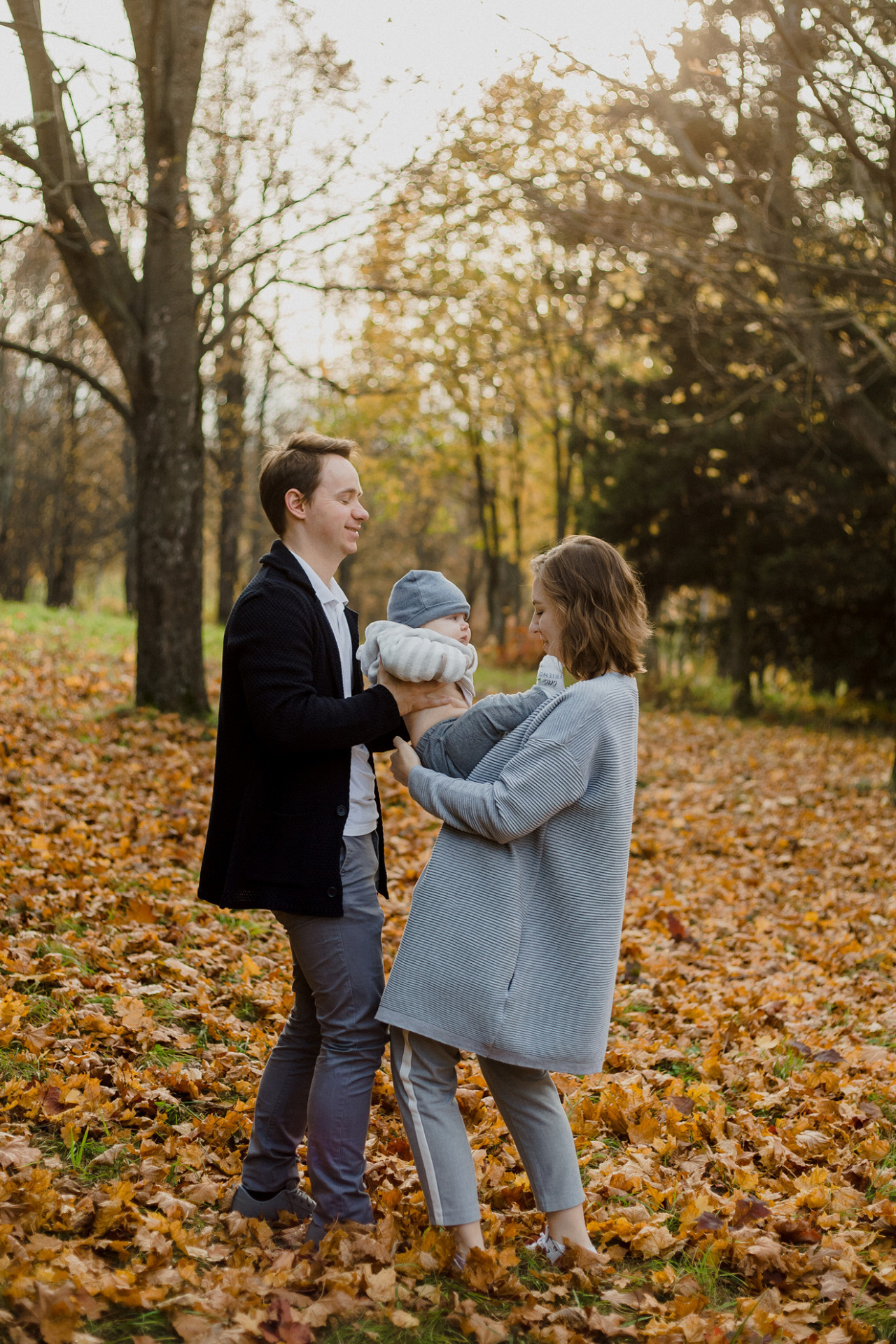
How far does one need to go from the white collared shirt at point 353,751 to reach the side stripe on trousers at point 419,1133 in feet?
1.83

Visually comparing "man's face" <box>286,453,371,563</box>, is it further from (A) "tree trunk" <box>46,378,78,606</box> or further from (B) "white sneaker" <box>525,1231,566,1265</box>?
(A) "tree trunk" <box>46,378,78,606</box>

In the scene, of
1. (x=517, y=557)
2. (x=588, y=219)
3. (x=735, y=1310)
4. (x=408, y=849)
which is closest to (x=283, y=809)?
(x=735, y=1310)

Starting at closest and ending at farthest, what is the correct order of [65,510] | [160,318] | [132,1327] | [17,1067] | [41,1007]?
[132,1327], [17,1067], [41,1007], [160,318], [65,510]

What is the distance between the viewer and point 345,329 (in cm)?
1741

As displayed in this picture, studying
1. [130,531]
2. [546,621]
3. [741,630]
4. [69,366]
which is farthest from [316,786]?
[130,531]

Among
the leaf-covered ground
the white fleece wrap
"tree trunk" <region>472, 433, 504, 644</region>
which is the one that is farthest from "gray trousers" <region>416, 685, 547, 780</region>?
"tree trunk" <region>472, 433, 504, 644</region>

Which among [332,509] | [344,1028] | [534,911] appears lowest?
[344,1028]

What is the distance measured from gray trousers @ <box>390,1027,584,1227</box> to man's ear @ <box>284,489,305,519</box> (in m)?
1.39

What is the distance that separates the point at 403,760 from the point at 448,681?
0.27 m

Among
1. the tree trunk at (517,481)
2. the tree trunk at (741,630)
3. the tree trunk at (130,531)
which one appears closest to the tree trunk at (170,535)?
the tree trunk at (741,630)

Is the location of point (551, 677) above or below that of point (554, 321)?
below

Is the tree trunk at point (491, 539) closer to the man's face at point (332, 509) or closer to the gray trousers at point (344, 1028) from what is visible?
the man's face at point (332, 509)

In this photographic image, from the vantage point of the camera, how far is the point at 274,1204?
3160 mm

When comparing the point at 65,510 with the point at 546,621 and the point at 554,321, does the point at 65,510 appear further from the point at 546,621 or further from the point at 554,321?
the point at 546,621
